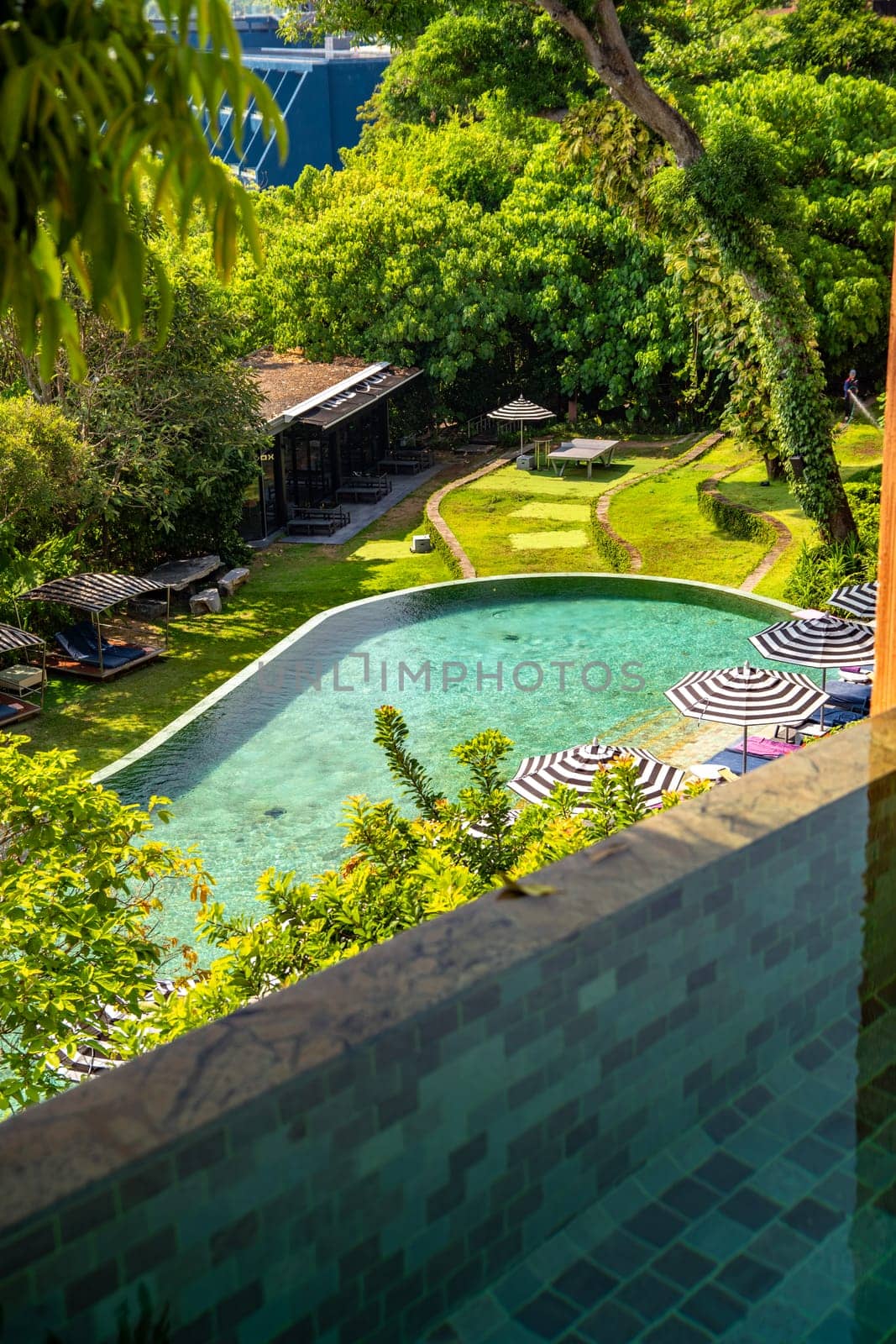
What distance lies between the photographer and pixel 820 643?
1543 cm

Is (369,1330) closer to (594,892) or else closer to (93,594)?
(594,892)

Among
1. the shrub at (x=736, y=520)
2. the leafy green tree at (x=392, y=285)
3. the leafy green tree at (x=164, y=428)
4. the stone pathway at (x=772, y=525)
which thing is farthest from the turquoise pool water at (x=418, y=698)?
the leafy green tree at (x=392, y=285)

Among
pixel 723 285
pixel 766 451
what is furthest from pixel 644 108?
pixel 766 451

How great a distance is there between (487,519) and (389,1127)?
2313cm

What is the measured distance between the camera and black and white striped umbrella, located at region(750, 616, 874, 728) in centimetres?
1504

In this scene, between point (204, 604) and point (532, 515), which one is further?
point (532, 515)

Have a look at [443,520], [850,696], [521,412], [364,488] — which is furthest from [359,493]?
[850,696]

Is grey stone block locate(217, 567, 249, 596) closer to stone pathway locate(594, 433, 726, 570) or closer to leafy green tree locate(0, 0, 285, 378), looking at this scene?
stone pathway locate(594, 433, 726, 570)

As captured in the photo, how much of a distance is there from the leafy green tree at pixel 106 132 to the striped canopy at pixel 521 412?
28212 millimetres

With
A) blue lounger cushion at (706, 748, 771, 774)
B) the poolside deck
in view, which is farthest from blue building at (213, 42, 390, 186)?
blue lounger cushion at (706, 748, 771, 774)

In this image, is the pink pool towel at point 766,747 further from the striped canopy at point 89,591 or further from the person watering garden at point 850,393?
the person watering garden at point 850,393

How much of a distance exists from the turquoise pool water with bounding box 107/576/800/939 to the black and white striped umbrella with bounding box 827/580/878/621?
162 centimetres

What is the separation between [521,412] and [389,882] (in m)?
24.6

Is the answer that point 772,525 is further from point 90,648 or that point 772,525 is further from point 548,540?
point 90,648
